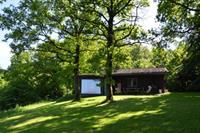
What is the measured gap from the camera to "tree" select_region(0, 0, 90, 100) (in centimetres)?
3541

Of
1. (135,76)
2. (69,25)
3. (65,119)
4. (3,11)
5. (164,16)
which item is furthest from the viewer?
(135,76)

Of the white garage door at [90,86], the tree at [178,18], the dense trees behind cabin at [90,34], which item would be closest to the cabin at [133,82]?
the white garage door at [90,86]

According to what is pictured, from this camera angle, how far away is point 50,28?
38.0 meters

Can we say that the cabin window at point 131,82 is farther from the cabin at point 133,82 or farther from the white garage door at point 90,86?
the white garage door at point 90,86

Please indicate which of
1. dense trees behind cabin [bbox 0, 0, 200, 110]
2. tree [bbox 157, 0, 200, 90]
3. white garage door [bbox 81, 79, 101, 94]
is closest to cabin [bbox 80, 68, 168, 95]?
white garage door [bbox 81, 79, 101, 94]

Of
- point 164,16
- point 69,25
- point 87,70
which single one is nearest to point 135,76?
point 87,70

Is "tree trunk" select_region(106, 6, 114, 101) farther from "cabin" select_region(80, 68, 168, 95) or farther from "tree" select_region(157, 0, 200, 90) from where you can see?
"cabin" select_region(80, 68, 168, 95)

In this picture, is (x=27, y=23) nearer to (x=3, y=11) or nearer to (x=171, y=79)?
(x=3, y=11)

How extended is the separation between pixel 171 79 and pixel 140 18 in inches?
744

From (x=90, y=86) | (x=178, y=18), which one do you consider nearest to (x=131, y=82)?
(x=90, y=86)

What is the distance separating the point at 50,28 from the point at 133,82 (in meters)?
17.3

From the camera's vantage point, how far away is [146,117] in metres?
21.8

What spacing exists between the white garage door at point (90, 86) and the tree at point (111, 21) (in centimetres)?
1808

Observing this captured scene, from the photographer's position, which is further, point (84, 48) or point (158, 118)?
point (84, 48)
